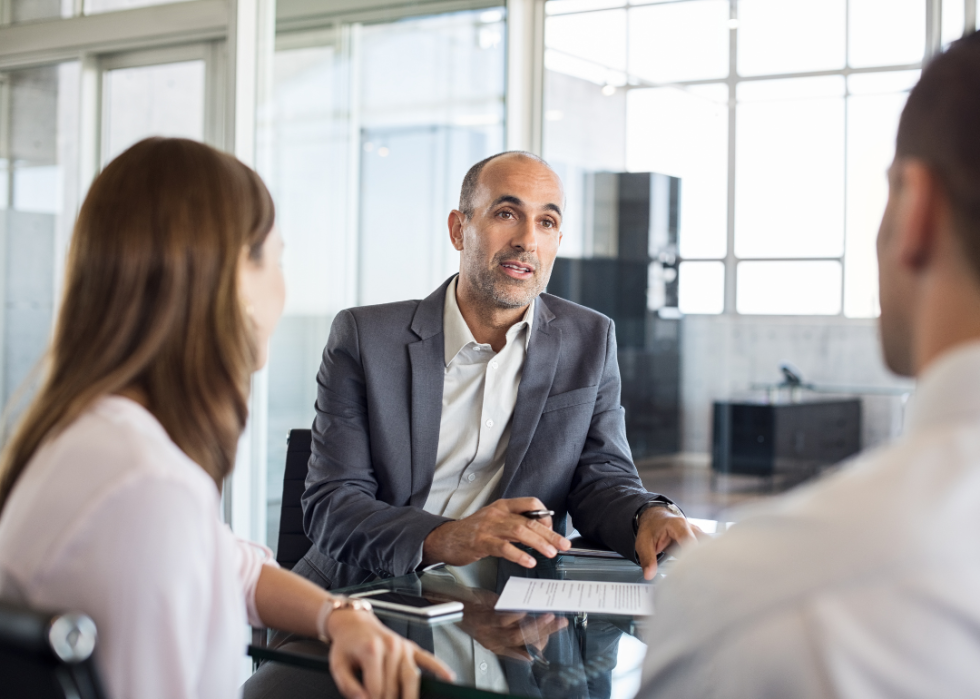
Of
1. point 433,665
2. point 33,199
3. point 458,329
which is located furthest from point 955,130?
point 33,199

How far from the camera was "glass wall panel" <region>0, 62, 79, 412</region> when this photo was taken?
4191 millimetres

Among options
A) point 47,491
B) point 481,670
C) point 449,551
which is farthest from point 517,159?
point 47,491

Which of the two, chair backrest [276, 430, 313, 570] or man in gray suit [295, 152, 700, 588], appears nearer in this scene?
man in gray suit [295, 152, 700, 588]

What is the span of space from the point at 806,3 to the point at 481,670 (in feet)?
11.1

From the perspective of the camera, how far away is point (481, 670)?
1.13 meters

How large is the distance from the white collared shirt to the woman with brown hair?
2.99 ft

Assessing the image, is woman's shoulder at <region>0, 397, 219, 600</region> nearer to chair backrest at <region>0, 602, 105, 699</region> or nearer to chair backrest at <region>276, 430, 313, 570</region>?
chair backrest at <region>0, 602, 105, 699</region>

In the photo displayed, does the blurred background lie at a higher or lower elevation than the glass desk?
higher

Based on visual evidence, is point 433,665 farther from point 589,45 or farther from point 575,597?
point 589,45

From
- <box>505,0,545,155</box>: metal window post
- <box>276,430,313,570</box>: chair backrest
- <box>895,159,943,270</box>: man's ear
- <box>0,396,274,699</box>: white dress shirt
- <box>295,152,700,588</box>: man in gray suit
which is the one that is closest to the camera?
<box>895,159,943,270</box>: man's ear

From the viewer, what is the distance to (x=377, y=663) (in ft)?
3.55

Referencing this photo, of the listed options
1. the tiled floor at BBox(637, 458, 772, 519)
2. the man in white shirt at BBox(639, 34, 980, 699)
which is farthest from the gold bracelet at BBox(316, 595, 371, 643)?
the tiled floor at BBox(637, 458, 772, 519)

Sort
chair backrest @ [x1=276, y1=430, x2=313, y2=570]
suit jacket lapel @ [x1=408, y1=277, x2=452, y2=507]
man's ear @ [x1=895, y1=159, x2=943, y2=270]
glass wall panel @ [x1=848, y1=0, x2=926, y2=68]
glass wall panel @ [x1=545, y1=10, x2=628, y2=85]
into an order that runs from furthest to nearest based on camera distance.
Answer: glass wall panel @ [x1=545, y1=10, x2=628, y2=85]
glass wall panel @ [x1=848, y1=0, x2=926, y2=68]
chair backrest @ [x1=276, y1=430, x2=313, y2=570]
suit jacket lapel @ [x1=408, y1=277, x2=452, y2=507]
man's ear @ [x1=895, y1=159, x2=943, y2=270]

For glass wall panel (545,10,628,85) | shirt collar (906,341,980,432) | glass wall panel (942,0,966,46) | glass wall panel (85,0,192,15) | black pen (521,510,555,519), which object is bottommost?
black pen (521,510,555,519)
